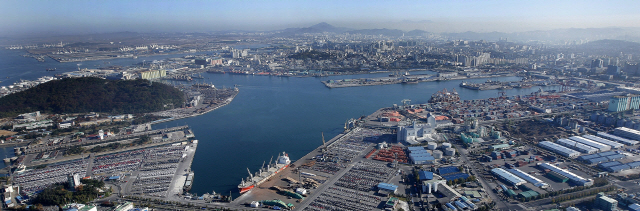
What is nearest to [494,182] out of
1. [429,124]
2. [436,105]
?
[429,124]

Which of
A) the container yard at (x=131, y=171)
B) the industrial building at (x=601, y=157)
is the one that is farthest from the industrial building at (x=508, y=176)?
the container yard at (x=131, y=171)

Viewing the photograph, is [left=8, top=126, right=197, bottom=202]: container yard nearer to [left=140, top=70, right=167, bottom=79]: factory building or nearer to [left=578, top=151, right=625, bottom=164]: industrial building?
[left=578, top=151, right=625, bottom=164]: industrial building

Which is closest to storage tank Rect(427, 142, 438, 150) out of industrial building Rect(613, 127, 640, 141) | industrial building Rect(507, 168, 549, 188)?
industrial building Rect(507, 168, 549, 188)

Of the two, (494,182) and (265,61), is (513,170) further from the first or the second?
(265,61)

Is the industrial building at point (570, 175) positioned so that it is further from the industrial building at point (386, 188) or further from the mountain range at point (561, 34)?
the mountain range at point (561, 34)

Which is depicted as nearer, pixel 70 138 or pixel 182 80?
pixel 70 138
